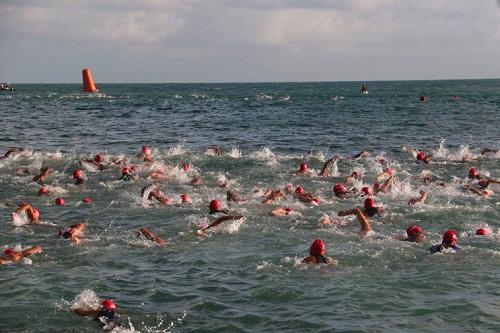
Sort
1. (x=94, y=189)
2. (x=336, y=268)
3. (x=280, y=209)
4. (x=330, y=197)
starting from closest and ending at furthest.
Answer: (x=336, y=268) → (x=280, y=209) → (x=330, y=197) → (x=94, y=189)

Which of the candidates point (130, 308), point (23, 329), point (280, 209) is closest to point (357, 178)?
point (280, 209)

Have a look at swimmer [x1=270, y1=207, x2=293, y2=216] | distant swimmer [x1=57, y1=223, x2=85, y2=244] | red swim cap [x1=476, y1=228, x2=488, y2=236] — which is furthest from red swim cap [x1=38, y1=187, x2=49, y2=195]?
red swim cap [x1=476, y1=228, x2=488, y2=236]

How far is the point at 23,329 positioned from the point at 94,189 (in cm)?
1232

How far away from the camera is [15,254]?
13195 millimetres

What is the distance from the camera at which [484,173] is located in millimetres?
24281

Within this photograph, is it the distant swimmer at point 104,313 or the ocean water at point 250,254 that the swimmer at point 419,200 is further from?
the distant swimmer at point 104,313

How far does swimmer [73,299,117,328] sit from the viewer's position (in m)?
9.77

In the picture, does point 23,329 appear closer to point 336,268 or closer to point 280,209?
point 336,268

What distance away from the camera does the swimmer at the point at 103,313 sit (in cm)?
977

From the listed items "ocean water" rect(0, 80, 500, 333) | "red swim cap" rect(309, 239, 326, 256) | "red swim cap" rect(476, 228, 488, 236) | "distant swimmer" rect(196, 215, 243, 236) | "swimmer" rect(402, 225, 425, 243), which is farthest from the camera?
"distant swimmer" rect(196, 215, 243, 236)

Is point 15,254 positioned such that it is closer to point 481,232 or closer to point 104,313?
point 104,313

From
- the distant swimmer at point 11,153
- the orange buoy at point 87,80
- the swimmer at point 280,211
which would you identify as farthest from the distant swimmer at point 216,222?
the orange buoy at point 87,80

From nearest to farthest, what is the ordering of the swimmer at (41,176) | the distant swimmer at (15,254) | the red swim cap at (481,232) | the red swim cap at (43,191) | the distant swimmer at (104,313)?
1. the distant swimmer at (104,313)
2. the distant swimmer at (15,254)
3. the red swim cap at (481,232)
4. the red swim cap at (43,191)
5. the swimmer at (41,176)

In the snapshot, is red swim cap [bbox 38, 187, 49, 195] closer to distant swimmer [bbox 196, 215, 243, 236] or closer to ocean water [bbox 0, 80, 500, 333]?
ocean water [bbox 0, 80, 500, 333]
